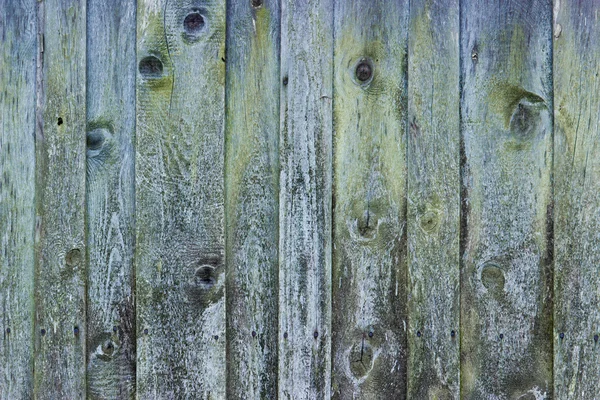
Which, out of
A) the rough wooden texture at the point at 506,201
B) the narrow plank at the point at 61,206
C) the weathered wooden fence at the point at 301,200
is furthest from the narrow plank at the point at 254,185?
the rough wooden texture at the point at 506,201

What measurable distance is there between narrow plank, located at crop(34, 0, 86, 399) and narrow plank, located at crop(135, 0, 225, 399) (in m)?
0.19

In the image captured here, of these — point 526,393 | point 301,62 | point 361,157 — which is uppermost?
point 301,62

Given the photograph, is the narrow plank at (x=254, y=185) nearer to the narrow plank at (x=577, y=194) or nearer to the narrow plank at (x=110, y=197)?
the narrow plank at (x=110, y=197)

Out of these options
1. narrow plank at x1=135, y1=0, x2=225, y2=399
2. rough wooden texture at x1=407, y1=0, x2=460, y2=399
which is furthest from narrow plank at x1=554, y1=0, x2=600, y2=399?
narrow plank at x1=135, y1=0, x2=225, y2=399

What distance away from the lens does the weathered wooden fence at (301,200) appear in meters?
1.80

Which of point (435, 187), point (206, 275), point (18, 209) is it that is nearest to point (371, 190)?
point (435, 187)

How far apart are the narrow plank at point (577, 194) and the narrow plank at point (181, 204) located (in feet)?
3.22

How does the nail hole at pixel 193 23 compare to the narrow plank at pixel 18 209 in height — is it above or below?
above

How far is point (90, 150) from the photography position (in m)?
1.88

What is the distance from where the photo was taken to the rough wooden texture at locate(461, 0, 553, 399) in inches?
70.9

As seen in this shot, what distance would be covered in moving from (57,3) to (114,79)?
0.29 metres

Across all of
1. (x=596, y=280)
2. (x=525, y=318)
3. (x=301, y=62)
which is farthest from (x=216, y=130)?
(x=596, y=280)

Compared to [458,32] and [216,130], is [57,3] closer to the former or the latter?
[216,130]

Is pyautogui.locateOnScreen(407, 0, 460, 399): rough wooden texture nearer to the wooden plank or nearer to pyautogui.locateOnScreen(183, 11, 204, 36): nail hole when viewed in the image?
the wooden plank
